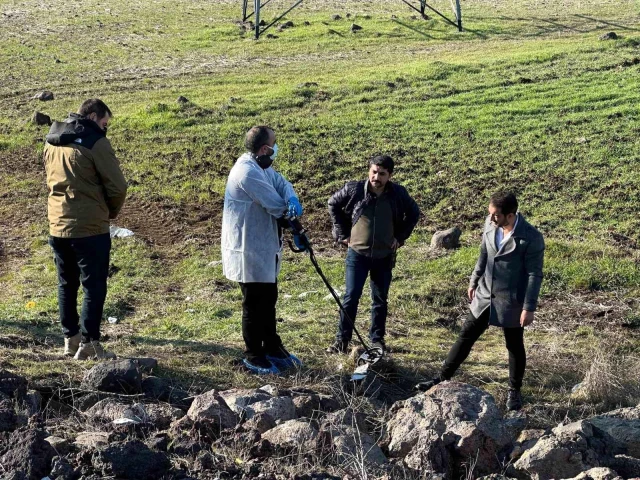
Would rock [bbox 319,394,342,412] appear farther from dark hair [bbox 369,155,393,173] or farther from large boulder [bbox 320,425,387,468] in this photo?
dark hair [bbox 369,155,393,173]

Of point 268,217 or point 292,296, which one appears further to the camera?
point 292,296

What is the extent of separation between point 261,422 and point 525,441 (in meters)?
1.51

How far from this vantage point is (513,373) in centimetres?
635

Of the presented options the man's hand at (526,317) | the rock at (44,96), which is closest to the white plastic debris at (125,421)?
the man's hand at (526,317)

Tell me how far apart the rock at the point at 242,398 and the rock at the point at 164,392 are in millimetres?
291

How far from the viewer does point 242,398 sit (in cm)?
551

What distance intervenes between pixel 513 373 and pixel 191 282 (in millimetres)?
4440

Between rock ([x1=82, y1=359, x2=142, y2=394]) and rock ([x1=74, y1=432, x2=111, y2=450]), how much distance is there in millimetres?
783

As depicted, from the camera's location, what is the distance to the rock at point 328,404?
5637mm

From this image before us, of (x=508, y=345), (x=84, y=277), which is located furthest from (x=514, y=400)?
(x=84, y=277)

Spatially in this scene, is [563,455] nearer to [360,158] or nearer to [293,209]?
[293,209]

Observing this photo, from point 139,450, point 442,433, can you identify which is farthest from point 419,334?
point 139,450

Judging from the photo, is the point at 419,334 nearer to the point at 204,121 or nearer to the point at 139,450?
the point at 139,450

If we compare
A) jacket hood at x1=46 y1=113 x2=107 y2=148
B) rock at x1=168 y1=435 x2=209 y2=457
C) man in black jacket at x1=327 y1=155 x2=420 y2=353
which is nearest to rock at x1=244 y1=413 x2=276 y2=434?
rock at x1=168 y1=435 x2=209 y2=457
